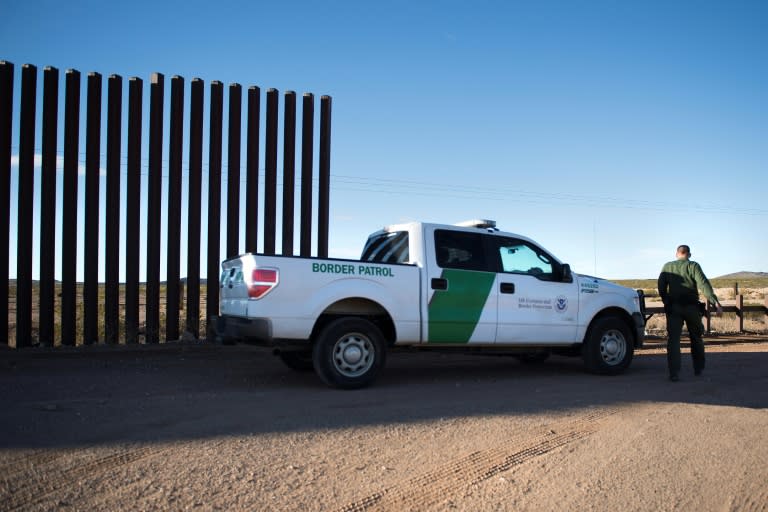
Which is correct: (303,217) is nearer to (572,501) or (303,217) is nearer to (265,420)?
(265,420)

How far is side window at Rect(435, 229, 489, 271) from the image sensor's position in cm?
826

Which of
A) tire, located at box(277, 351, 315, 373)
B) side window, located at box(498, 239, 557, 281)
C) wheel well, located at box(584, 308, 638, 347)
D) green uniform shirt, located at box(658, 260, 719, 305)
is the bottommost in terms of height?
tire, located at box(277, 351, 315, 373)

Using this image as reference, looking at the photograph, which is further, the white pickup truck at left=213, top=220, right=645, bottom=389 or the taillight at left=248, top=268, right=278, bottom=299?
the white pickup truck at left=213, top=220, right=645, bottom=389

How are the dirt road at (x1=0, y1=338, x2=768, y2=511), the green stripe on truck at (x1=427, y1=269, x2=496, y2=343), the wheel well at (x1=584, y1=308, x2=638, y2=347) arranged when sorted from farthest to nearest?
1. the wheel well at (x1=584, y1=308, x2=638, y2=347)
2. the green stripe on truck at (x1=427, y1=269, x2=496, y2=343)
3. the dirt road at (x1=0, y1=338, x2=768, y2=511)

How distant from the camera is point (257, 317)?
23.3 feet

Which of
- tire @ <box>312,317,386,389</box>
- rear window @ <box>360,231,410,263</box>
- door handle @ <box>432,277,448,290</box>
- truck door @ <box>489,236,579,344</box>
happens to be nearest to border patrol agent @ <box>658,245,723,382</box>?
truck door @ <box>489,236,579,344</box>

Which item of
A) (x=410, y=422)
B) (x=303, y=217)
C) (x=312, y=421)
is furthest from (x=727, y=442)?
(x=303, y=217)

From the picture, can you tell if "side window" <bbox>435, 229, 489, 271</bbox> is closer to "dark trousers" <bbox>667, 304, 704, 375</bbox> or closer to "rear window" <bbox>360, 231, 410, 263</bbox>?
"rear window" <bbox>360, 231, 410, 263</bbox>

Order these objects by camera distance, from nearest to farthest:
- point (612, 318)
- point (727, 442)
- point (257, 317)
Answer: point (727, 442) < point (257, 317) < point (612, 318)

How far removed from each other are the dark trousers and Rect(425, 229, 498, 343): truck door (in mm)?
2454

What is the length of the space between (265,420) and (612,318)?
5747 millimetres

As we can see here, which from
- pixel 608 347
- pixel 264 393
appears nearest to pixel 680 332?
pixel 608 347

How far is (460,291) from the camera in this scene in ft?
26.9

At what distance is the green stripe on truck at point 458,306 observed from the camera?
316 inches
